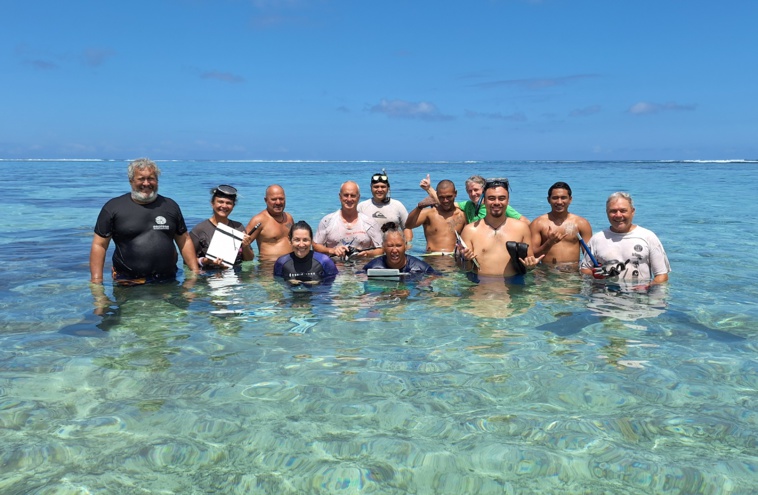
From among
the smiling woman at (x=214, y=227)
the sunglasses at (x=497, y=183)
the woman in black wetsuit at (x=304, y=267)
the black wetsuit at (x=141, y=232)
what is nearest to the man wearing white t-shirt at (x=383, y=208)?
the woman in black wetsuit at (x=304, y=267)

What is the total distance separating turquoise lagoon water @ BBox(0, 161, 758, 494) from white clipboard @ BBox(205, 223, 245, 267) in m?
0.49

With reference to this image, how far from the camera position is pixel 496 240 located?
8.20 metres

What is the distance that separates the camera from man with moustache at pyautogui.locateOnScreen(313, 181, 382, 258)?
960 centimetres

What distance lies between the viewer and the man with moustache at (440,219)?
32.2ft

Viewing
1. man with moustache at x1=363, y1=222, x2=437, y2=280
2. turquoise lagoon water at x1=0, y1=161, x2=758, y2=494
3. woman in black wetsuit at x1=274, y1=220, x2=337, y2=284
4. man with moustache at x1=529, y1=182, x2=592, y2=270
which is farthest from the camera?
man with moustache at x1=529, y1=182, x2=592, y2=270

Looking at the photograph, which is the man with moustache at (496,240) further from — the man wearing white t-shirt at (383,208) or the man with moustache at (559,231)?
the man wearing white t-shirt at (383,208)

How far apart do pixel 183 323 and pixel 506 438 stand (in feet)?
13.2

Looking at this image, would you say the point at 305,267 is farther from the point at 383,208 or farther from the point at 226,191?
the point at 383,208

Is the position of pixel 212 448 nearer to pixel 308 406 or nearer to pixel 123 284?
pixel 308 406

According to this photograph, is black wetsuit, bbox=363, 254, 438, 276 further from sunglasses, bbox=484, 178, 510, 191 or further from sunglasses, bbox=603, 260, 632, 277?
sunglasses, bbox=603, 260, 632, 277

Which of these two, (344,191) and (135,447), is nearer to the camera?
(135,447)

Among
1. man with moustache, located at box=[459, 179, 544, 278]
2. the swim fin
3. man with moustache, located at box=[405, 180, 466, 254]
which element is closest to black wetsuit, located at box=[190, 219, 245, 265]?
man with moustache, located at box=[405, 180, 466, 254]

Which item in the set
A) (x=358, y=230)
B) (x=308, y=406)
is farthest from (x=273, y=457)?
(x=358, y=230)

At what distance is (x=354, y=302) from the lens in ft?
24.6
